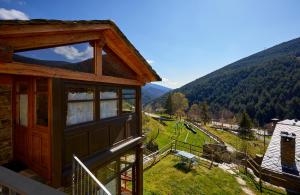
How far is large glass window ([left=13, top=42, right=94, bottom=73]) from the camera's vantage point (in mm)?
4647

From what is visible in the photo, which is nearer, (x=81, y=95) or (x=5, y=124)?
(x=5, y=124)

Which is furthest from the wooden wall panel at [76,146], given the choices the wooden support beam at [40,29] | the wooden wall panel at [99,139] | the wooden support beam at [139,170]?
the wooden support beam at [139,170]

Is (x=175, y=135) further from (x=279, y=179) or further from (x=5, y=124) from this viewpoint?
(x=5, y=124)

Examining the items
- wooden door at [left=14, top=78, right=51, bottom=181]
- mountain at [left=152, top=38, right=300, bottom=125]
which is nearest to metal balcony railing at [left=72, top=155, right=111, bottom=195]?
wooden door at [left=14, top=78, right=51, bottom=181]

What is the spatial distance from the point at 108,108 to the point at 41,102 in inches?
99.9

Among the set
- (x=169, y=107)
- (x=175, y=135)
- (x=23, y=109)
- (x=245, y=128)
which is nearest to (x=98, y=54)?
(x=23, y=109)

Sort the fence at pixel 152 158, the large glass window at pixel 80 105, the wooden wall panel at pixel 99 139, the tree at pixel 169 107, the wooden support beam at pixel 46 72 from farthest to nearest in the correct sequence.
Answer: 1. the tree at pixel 169 107
2. the fence at pixel 152 158
3. the wooden wall panel at pixel 99 139
4. the large glass window at pixel 80 105
5. the wooden support beam at pixel 46 72

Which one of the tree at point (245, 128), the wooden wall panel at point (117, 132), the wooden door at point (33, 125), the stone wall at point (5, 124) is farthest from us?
the tree at point (245, 128)

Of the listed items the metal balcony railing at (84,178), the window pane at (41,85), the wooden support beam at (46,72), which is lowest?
the metal balcony railing at (84,178)

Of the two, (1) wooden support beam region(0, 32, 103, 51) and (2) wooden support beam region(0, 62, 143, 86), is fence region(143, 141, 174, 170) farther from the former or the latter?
(1) wooden support beam region(0, 32, 103, 51)

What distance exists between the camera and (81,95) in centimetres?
630

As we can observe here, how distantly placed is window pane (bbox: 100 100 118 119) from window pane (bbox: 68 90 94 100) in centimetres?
64

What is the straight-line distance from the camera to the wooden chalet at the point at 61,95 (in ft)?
15.2

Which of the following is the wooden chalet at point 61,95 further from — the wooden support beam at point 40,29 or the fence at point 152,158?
the fence at point 152,158
